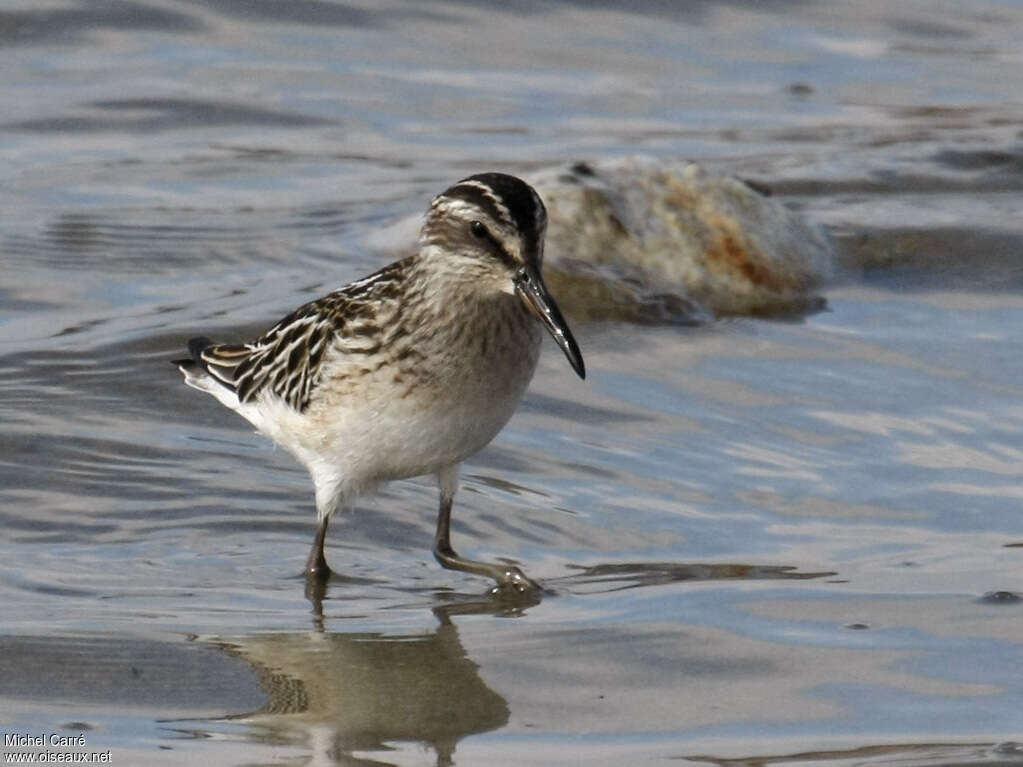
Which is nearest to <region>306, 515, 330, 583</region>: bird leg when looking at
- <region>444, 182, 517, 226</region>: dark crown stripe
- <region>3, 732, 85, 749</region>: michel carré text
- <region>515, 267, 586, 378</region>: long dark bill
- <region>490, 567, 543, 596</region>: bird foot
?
<region>490, 567, 543, 596</region>: bird foot

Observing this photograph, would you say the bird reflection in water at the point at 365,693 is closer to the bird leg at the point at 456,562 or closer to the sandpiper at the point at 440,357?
the bird leg at the point at 456,562

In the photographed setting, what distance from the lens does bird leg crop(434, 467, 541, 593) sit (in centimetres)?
770

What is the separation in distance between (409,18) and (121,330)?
771 cm

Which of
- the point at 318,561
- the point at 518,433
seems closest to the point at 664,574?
the point at 318,561

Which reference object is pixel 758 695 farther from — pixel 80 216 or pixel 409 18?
pixel 409 18

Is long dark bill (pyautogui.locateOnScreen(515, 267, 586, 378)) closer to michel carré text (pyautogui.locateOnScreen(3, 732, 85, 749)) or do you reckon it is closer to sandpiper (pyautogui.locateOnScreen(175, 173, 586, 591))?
sandpiper (pyautogui.locateOnScreen(175, 173, 586, 591))

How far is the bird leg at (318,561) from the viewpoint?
25.8ft

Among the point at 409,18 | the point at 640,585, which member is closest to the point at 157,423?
the point at 640,585

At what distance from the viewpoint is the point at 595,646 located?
6.97 metres

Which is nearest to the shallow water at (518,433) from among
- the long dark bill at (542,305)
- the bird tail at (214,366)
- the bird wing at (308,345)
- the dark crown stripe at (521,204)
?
the bird tail at (214,366)

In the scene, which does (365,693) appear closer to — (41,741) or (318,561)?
(41,741)

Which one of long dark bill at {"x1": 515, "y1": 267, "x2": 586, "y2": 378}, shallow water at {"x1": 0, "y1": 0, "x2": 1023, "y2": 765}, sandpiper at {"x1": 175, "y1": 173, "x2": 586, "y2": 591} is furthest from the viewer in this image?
sandpiper at {"x1": 175, "y1": 173, "x2": 586, "y2": 591}

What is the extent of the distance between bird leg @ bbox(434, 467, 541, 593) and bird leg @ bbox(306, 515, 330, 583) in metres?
0.47

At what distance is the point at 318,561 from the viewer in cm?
795
